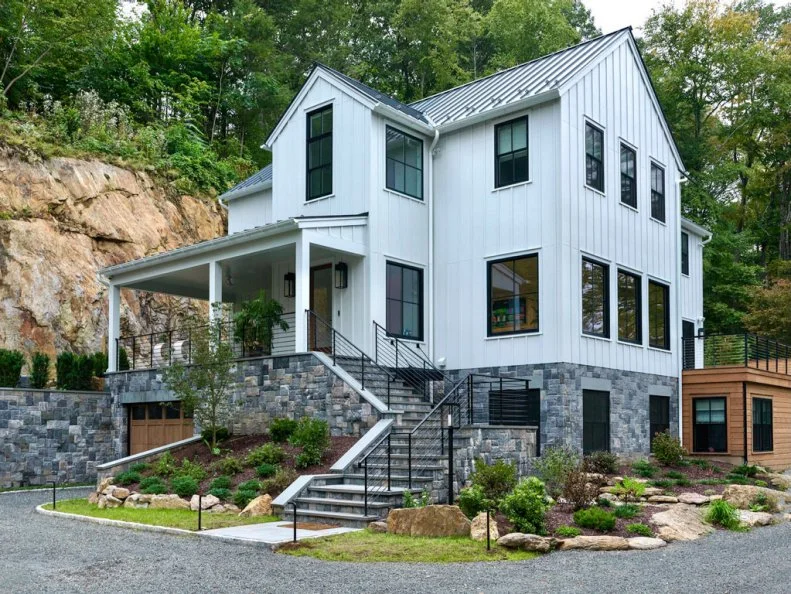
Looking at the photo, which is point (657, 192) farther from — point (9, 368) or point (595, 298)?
point (9, 368)

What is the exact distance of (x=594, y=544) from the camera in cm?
1018

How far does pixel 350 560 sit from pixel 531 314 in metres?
8.81

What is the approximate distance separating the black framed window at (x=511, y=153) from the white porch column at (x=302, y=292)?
442 cm

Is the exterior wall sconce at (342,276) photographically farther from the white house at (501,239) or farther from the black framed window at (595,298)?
the black framed window at (595,298)

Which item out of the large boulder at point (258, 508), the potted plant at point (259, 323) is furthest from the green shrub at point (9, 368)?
the large boulder at point (258, 508)

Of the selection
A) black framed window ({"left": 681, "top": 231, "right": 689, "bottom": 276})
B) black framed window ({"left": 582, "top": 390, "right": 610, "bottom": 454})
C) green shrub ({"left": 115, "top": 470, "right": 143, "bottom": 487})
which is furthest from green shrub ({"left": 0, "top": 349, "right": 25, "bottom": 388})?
black framed window ({"left": 681, "top": 231, "right": 689, "bottom": 276})

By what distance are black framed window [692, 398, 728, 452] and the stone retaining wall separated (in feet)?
45.3

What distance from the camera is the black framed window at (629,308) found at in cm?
1891

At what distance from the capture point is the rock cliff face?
22.0 m

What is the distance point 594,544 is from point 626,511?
187 cm

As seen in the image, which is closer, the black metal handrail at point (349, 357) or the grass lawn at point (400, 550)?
the grass lawn at point (400, 550)

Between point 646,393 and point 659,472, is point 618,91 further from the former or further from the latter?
point 659,472

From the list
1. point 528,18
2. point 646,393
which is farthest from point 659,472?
point 528,18

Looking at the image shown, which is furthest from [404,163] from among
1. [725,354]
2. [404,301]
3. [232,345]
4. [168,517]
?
[725,354]
